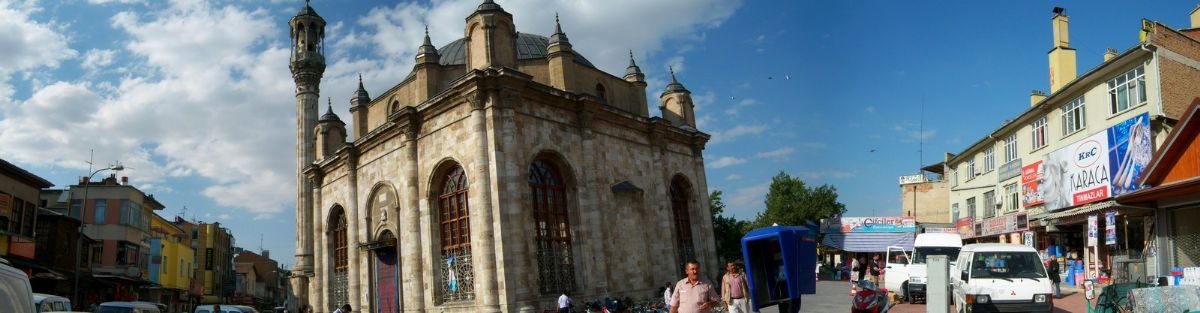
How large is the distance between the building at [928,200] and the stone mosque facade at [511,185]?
2383 centimetres

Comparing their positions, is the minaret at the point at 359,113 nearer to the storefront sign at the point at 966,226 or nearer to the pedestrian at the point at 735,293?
the pedestrian at the point at 735,293

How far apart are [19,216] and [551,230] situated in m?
20.4

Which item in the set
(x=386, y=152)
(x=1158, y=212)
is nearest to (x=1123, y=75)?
(x=1158, y=212)

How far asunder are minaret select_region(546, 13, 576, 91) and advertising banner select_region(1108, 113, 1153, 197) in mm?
16396

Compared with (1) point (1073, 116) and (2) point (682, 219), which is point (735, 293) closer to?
(2) point (682, 219)

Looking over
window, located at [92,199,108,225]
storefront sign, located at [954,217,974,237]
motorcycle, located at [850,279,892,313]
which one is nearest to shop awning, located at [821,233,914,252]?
storefront sign, located at [954,217,974,237]

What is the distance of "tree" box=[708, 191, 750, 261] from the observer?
184ft

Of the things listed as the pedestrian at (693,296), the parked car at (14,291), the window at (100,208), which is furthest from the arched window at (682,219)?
the window at (100,208)

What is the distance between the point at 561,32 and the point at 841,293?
13.5m

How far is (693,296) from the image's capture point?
31.9 ft

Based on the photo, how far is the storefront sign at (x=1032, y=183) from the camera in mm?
29328

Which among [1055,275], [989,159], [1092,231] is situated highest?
[989,159]

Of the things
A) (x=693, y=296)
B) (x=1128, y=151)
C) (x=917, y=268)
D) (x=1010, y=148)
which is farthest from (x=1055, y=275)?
(x=693, y=296)

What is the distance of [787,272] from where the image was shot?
13.9 m
